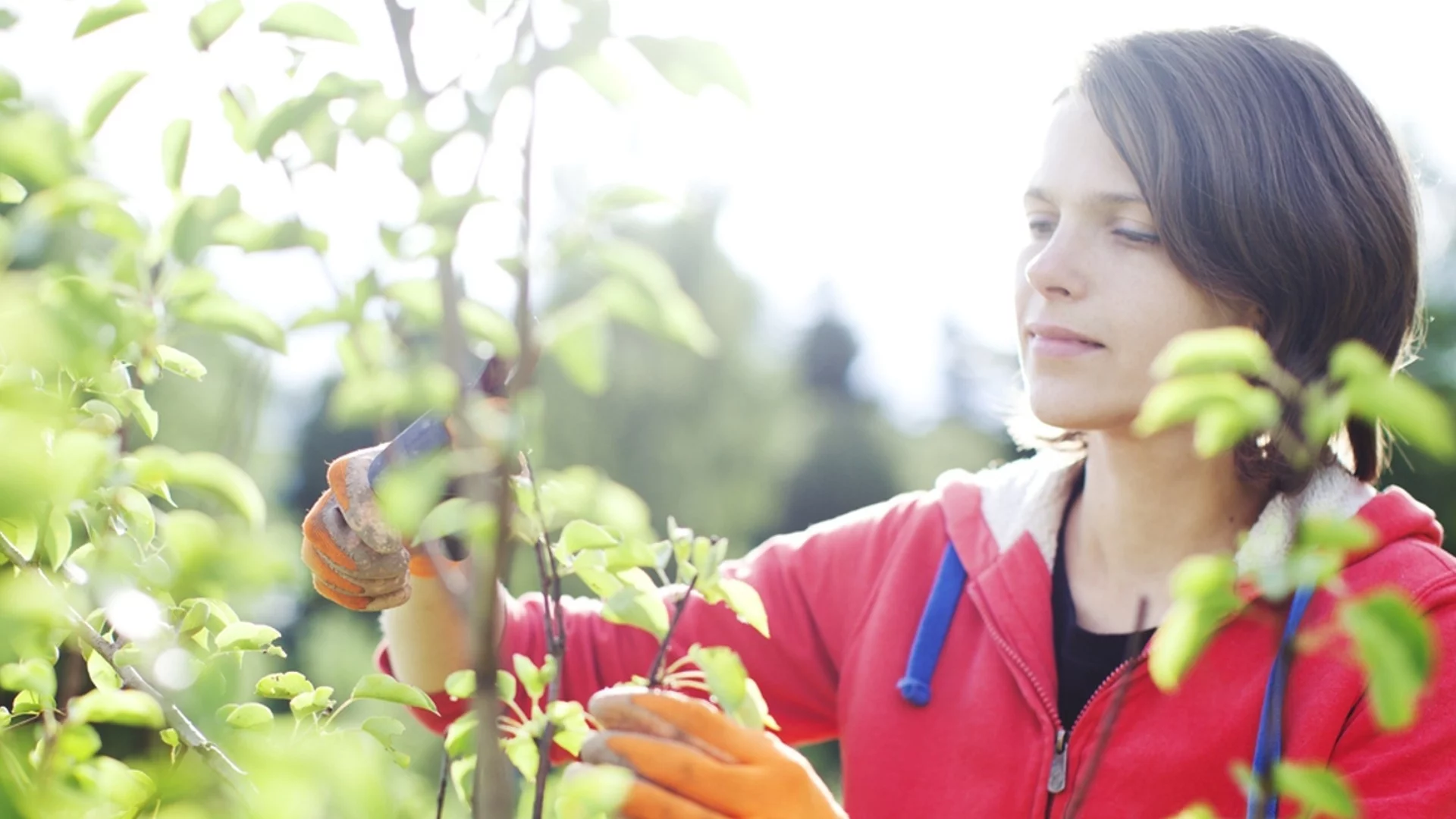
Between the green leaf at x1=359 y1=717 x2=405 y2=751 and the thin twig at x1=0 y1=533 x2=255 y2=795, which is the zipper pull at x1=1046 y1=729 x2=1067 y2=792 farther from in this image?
the thin twig at x1=0 y1=533 x2=255 y2=795

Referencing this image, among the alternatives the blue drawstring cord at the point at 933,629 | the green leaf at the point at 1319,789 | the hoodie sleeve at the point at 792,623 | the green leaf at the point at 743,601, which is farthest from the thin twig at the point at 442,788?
the blue drawstring cord at the point at 933,629

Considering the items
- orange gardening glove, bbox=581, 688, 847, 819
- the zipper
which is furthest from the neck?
orange gardening glove, bbox=581, 688, 847, 819

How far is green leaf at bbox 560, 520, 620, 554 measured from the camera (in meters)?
0.85

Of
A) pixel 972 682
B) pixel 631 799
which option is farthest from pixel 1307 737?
pixel 631 799

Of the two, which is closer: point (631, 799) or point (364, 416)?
point (364, 416)

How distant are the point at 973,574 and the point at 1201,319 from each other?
503mm

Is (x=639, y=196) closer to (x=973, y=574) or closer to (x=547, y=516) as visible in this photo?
(x=547, y=516)

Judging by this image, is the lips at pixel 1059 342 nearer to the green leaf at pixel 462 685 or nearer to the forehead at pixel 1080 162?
the forehead at pixel 1080 162

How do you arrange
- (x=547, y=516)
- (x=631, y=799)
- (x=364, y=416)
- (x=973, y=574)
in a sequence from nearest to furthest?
(x=364, y=416) → (x=547, y=516) → (x=631, y=799) → (x=973, y=574)

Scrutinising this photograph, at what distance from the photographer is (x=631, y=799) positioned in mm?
919

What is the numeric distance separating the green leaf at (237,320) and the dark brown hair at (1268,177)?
1.17m

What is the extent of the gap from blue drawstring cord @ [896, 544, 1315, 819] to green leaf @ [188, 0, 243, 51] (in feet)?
4.14

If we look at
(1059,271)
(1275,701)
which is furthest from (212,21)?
(1275,701)

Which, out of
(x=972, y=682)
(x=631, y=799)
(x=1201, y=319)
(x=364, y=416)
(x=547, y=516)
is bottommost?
(x=972, y=682)
